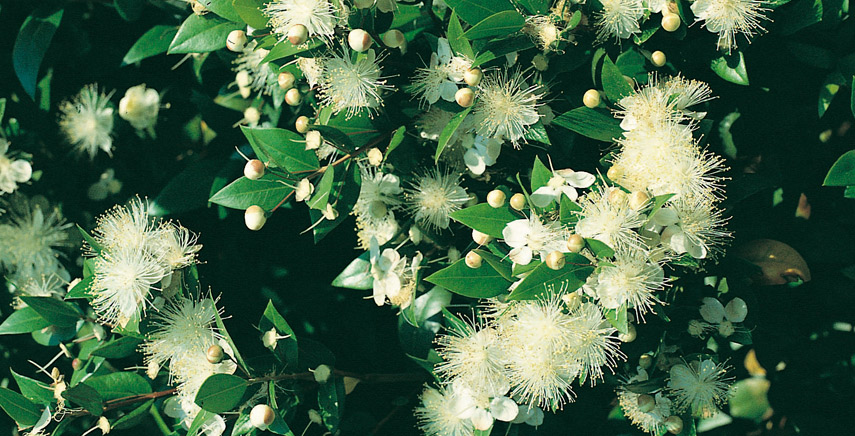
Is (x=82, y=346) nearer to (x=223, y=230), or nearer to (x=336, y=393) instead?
(x=223, y=230)

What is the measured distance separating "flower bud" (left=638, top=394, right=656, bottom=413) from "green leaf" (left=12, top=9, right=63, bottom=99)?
162cm

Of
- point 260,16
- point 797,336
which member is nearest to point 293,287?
point 260,16

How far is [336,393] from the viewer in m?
1.32

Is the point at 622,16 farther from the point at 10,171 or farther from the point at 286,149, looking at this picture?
the point at 10,171

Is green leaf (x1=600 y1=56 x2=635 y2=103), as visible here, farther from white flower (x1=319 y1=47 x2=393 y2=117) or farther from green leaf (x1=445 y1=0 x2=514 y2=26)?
white flower (x1=319 y1=47 x2=393 y2=117)

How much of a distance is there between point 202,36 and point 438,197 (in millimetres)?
643

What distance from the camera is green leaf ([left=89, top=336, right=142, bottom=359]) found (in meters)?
Result: 1.34

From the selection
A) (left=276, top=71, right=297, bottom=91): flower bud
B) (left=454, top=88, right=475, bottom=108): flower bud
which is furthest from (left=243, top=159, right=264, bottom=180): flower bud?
(left=454, top=88, right=475, bottom=108): flower bud

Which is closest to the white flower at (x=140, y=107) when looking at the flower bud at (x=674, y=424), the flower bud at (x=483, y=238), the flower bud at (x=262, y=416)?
the flower bud at (x=262, y=416)

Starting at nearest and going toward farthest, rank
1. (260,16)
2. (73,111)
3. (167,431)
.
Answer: (260,16)
(167,431)
(73,111)

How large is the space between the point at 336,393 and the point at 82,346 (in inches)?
28.4

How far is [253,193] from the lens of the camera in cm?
118

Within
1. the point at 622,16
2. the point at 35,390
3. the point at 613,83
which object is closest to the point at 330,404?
the point at 35,390

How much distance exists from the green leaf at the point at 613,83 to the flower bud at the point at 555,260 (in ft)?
1.22
